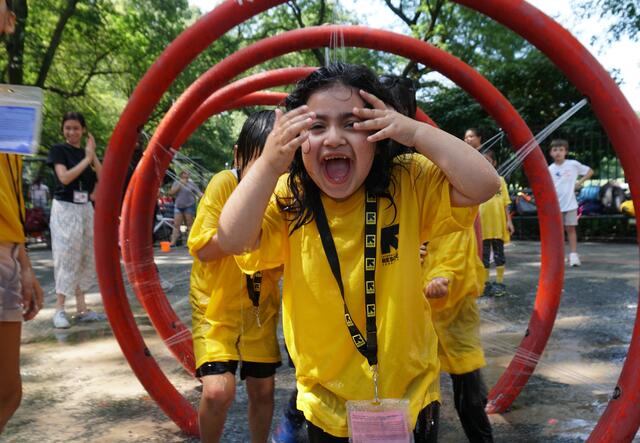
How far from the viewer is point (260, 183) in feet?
5.60

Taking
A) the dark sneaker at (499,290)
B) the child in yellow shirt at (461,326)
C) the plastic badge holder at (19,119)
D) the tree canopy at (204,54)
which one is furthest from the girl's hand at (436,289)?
the tree canopy at (204,54)

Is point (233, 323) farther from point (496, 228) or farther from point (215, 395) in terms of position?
point (496, 228)

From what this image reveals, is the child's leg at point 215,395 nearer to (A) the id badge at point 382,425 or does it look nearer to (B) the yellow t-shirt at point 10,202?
(B) the yellow t-shirt at point 10,202

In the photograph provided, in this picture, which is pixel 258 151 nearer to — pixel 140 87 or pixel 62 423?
pixel 140 87

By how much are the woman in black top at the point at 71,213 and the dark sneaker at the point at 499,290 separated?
4272 mm

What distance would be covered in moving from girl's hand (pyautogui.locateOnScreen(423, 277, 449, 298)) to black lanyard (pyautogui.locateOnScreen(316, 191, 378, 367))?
973 millimetres

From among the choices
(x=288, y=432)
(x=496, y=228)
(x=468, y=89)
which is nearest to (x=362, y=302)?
(x=288, y=432)

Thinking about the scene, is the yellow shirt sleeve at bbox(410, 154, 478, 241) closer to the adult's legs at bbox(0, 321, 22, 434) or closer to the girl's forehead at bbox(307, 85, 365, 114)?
the girl's forehead at bbox(307, 85, 365, 114)

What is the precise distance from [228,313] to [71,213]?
3.69 metres

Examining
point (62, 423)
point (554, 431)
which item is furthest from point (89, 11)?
point (554, 431)

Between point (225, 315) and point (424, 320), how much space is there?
3.91 feet

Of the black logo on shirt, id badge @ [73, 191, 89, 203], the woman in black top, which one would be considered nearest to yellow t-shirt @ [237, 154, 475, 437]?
the black logo on shirt

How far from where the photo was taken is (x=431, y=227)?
75.0 inches

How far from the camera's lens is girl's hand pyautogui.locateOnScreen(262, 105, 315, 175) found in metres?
1.65
